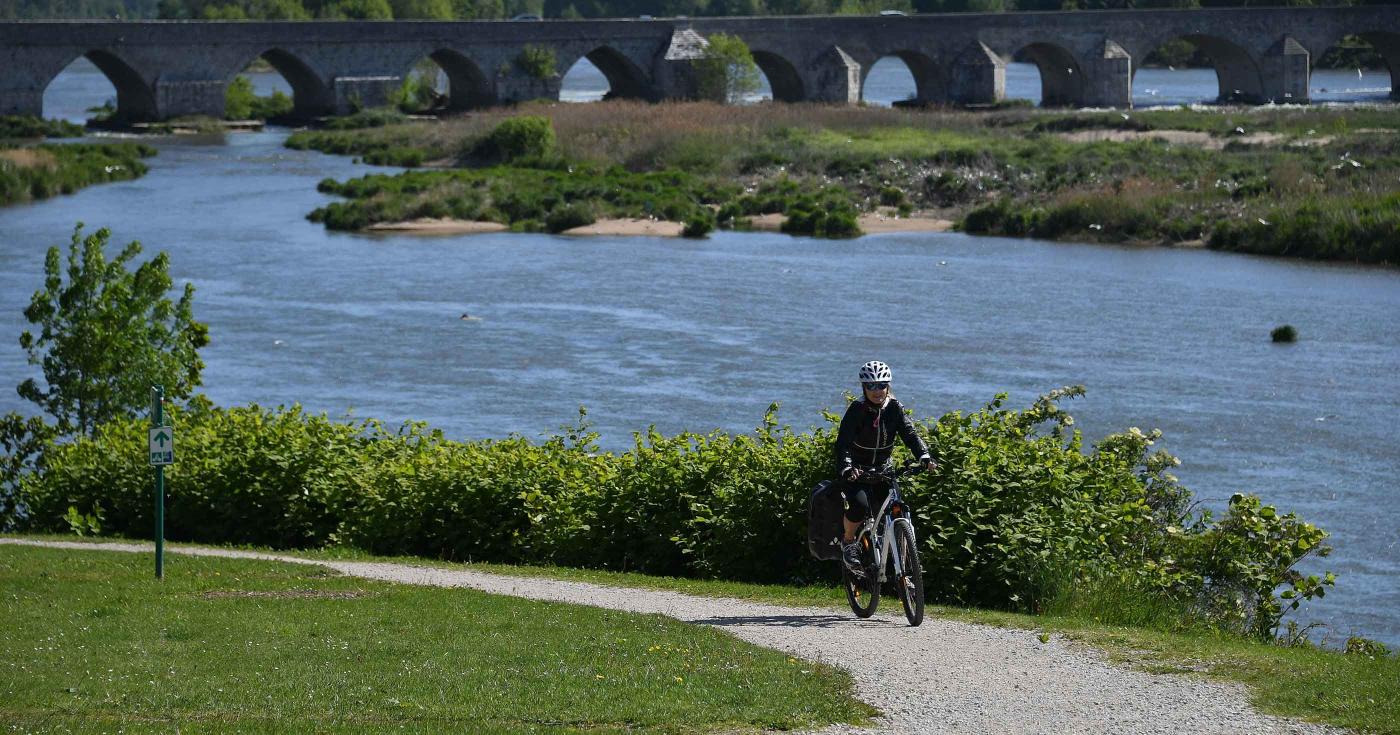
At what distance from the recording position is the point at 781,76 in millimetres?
91188

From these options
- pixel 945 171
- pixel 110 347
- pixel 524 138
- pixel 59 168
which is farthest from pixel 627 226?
pixel 110 347

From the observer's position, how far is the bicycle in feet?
37.8

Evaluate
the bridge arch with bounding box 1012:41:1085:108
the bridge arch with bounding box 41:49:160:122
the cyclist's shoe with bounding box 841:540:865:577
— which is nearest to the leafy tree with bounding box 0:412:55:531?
the cyclist's shoe with bounding box 841:540:865:577

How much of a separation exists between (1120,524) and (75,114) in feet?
282

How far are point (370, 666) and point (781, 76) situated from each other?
82.7m

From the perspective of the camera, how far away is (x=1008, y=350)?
3406 cm

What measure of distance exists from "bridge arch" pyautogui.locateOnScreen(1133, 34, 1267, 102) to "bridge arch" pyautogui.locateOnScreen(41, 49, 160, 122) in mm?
47786

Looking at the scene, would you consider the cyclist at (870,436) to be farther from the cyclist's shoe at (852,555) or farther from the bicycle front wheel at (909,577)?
the bicycle front wheel at (909,577)

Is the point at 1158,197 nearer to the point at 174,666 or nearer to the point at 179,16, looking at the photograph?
the point at 174,666

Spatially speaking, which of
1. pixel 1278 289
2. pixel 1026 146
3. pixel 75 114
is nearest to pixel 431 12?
pixel 75 114

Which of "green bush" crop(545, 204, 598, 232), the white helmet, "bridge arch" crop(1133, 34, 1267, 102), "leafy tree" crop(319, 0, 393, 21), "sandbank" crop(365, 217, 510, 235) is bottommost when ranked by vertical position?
"sandbank" crop(365, 217, 510, 235)

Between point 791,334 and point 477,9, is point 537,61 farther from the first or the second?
point 477,9

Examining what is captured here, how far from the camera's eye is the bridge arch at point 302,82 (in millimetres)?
80750

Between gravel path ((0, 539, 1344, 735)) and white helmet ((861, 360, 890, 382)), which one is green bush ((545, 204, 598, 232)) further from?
white helmet ((861, 360, 890, 382))
